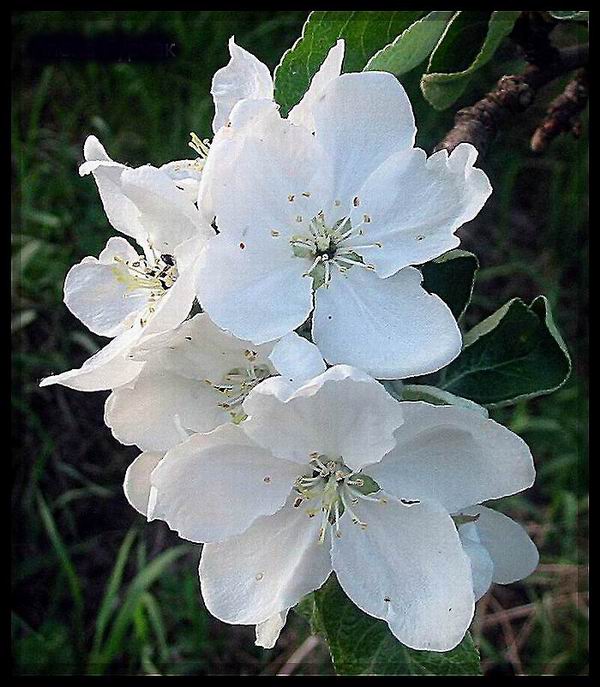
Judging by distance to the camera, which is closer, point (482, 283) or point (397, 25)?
point (397, 25)

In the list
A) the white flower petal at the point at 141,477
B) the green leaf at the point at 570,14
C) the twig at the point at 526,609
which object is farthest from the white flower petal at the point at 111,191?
the twig at the point at 526,609

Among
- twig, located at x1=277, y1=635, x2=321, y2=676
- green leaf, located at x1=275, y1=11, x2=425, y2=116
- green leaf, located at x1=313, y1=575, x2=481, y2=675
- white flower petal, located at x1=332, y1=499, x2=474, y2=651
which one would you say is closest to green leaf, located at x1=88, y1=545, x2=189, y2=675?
twig, located at x1=277, y1=635, x2=321, y2=676

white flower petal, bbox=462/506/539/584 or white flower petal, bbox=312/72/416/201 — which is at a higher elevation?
white flower petal, bbox=312/72/416/201

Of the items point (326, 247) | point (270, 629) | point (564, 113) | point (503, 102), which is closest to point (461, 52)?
point (503, 102)

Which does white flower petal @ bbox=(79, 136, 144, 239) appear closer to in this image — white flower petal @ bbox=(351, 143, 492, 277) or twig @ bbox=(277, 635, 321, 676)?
white flower petal @ bbox=(351, 143, 492, 277)

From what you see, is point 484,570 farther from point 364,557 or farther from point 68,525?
point 68,525

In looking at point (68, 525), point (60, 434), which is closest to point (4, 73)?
point (60, 434)
